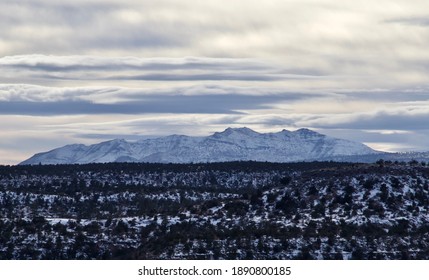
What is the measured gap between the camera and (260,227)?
188375mm

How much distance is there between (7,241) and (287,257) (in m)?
49.3

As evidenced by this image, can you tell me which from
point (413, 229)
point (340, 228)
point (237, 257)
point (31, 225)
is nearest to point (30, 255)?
point (31, 225)

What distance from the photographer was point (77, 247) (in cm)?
18225

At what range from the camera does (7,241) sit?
185250mm

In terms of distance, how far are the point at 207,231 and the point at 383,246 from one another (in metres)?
30.7

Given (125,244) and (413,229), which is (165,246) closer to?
(125,244)

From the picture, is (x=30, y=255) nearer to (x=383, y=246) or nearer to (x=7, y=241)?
(x=7, y=241)

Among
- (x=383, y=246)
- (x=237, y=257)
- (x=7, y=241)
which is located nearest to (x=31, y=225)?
(x=7, y=241)

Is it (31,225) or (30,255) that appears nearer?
(30,255)

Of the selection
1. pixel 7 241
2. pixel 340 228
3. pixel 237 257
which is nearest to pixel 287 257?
pixel 237 257
